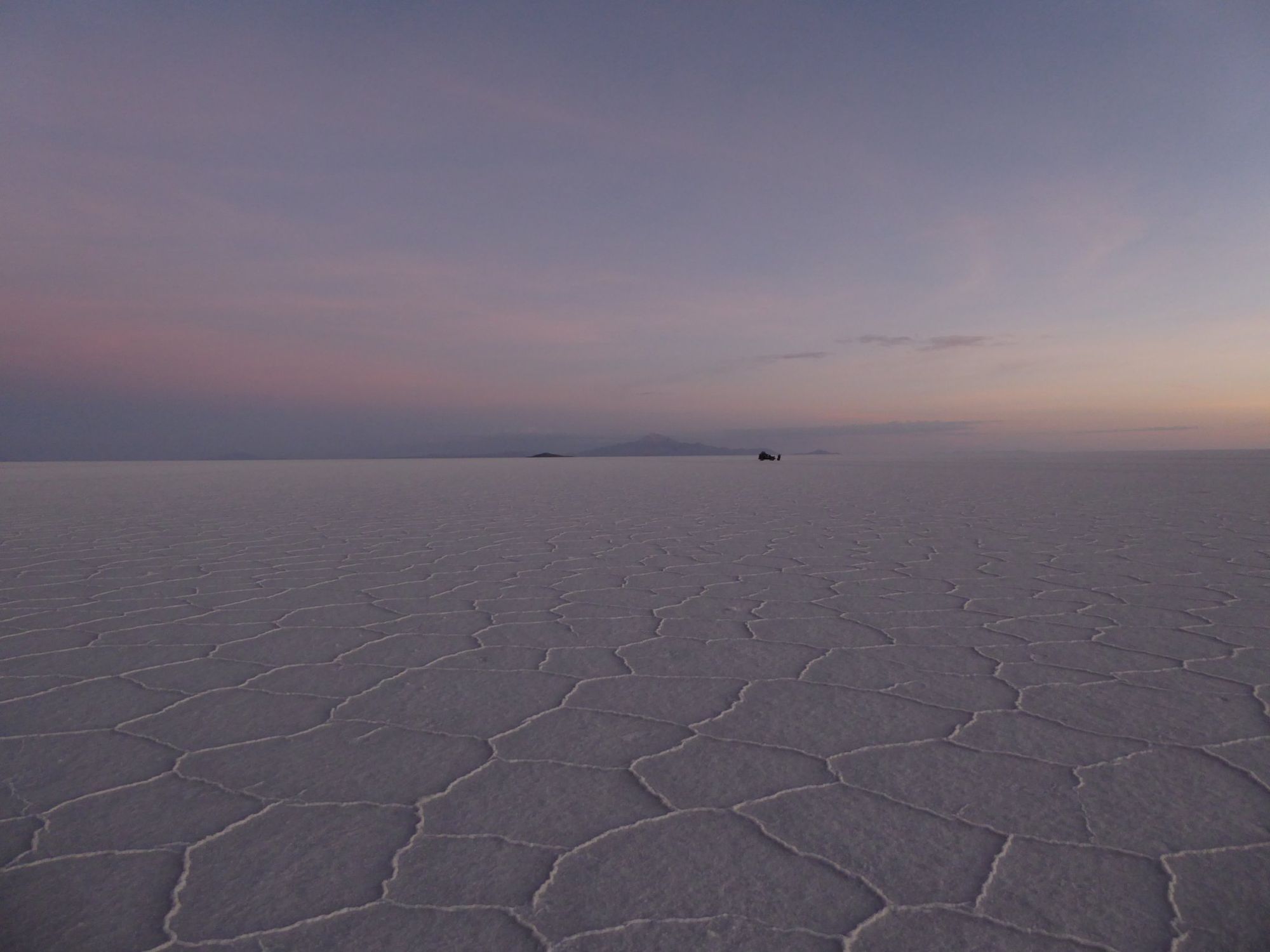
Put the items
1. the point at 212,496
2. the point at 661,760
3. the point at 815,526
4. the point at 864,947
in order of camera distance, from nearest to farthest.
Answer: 1. the point at 864,947
2. the point at 661,760
3. the point at 815,526
4. the point at 212,496

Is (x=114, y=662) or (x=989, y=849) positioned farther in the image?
(x=114, y=662)

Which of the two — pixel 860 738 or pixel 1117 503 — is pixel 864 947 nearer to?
pixel 860 738

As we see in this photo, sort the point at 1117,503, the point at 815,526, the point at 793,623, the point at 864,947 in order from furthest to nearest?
the point at 1117,503
the point at 815,526
the point at 793,623
the point at 864,947

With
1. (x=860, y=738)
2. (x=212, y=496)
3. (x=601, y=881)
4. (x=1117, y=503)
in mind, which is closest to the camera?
(x=601, y=881)

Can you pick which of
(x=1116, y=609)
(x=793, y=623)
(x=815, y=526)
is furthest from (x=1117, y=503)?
(x=793, y=623)

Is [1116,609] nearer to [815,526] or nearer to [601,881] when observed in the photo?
[601,881]

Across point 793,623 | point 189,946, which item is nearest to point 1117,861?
point 189,946
